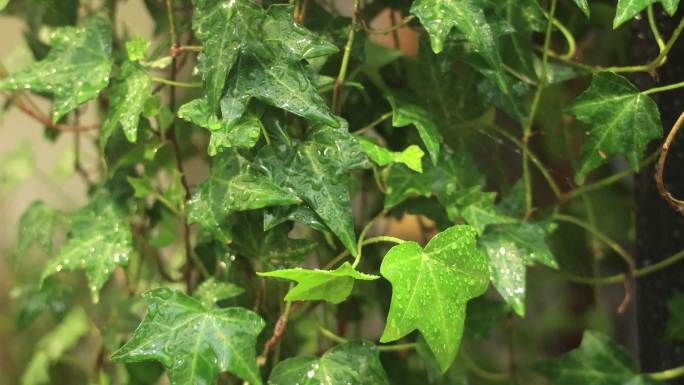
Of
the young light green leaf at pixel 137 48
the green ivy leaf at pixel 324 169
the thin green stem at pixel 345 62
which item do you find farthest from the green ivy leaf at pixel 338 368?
the young light green leaf at pixel 137 48

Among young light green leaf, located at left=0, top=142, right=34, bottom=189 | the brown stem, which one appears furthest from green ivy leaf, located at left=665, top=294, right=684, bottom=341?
young light green leaf, located at left=0, top=142, right=34, bottom=189

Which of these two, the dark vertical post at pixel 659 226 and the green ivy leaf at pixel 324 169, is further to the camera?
the dark vertical post at pixel 659 226

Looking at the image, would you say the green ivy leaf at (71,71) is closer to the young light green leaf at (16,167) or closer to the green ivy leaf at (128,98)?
the green ivy leaf at (128,98)

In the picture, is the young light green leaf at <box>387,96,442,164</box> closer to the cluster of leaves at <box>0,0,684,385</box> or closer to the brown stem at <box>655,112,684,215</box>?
the cluster of leaves at <box>0,0,684,385</box>

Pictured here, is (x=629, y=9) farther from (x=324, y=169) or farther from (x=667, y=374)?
(x=667, y=374)

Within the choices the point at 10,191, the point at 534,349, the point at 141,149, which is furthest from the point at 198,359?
the point at 10,191

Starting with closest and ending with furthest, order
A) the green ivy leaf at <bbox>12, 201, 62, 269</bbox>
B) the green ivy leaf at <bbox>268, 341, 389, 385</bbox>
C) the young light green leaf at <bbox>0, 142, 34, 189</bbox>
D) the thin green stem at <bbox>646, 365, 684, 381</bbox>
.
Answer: the green ivy leaf at <bbox>268, 341, 389, 385</bbox>
the thin green stem at <bbox>646, 365, 684, 381</bbox>
the green ivy leaf at <bbox>12, 201, 62, 269</bbox>
the young light green leaf at <bbox>0, 142, 34, 189</bbox>

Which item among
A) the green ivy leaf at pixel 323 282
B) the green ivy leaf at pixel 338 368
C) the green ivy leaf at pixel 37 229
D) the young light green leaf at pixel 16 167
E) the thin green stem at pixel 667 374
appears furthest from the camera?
the young light green leaf at pixel 16 167
